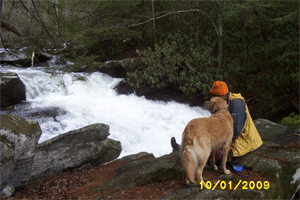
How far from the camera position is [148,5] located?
47.1 feet

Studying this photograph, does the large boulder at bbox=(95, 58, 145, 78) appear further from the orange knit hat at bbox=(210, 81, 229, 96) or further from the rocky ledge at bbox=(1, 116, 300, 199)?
the orange knit hat at bbox=(210, 81, 229, 96)

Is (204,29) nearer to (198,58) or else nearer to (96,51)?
(198,58)

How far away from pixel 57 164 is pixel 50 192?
2.70 feet

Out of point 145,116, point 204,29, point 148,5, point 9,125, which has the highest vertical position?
point 148,5

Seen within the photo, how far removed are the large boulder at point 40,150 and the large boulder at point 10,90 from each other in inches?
182

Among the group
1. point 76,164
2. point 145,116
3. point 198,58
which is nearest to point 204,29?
point 198,58

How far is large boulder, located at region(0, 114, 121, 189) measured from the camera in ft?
12.2

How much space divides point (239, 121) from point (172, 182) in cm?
136

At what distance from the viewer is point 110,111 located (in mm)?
9438

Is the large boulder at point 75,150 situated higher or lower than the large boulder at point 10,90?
lower

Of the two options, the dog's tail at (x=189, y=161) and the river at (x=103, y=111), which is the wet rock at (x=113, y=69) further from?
the dog's tail at (x=189, y=161)

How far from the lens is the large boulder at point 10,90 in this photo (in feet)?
25.4
